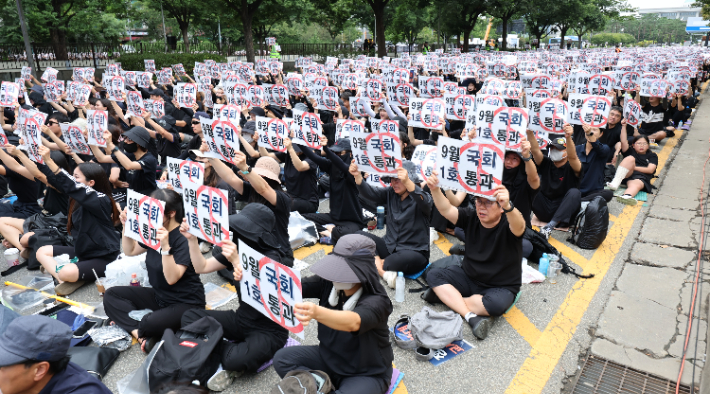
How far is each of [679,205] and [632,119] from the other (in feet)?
7.10

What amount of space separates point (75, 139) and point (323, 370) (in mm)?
6000

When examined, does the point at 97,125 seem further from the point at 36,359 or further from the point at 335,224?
the point at 36,359

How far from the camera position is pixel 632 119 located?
945cm

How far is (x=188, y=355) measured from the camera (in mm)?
3574

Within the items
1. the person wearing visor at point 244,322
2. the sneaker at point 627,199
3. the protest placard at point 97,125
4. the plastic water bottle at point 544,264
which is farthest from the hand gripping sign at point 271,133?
the sneaker at point 627,199

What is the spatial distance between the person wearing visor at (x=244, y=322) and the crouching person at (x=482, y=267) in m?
1.54

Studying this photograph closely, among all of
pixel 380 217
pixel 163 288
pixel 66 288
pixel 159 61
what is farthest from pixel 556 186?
pixel 159 61

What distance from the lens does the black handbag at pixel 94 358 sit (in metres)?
3.88

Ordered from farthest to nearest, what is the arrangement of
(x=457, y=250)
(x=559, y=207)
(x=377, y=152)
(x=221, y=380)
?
(x=559, y=207) → (x=457, y=250) → (x=377, y=152) → (x=221, y=380)

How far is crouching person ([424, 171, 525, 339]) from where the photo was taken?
4.30 metres

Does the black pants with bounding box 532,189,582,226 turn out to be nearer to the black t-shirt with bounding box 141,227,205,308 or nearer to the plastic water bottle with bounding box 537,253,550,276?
the plastic water bottle with bounding box 537,253,550,276

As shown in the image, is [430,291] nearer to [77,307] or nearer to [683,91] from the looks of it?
[77,307]

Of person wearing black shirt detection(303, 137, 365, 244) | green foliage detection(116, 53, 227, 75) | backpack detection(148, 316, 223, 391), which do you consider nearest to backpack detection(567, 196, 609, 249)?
person wearing black shirt detection(303, 137, 365, 244)

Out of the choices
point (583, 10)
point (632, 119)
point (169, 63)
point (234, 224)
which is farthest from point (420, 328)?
point (583, 10)
